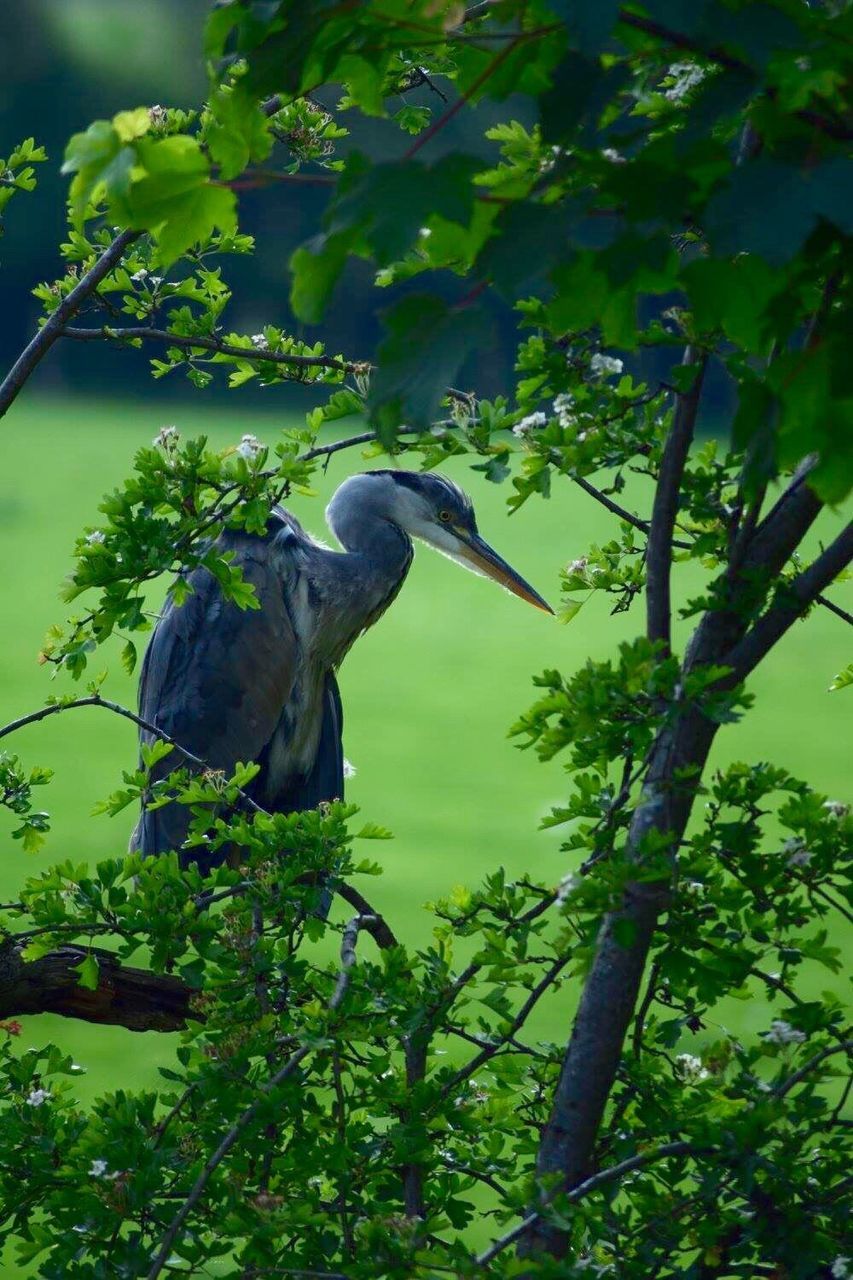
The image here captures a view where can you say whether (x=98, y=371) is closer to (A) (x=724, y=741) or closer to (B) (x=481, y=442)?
(A) (x=724, y=741)

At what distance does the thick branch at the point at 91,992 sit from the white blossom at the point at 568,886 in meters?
0.52

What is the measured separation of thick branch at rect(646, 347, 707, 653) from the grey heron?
1.23 m

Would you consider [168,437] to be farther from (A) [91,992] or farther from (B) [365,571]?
(B) [365,571]

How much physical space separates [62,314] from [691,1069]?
705mm

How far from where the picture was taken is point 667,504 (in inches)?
30.8

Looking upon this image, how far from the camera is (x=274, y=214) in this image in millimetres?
6609

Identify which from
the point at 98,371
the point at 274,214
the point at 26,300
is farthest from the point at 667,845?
the point at 98,371

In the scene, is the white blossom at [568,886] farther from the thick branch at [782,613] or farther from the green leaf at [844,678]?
the green leaf at [844,678]

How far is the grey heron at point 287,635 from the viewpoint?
2061 millimetres

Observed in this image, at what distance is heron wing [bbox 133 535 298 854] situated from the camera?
2.06 meters

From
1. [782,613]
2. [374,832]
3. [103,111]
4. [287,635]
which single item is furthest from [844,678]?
[103,111]

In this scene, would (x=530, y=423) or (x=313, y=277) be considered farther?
(x=530, y=423)

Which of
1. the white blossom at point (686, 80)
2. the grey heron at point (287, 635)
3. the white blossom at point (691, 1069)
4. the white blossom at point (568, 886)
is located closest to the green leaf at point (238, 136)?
the white blossom at point (686, 80)

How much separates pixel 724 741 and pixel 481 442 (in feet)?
11.7
